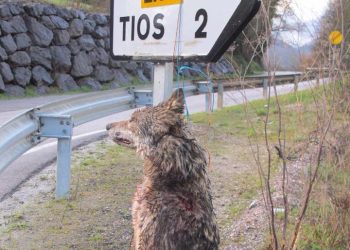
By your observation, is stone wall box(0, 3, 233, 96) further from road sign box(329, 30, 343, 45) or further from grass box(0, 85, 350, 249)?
road sign box(329, 30, 343, 45)

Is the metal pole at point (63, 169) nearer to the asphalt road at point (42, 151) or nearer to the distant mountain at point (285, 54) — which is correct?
the asphalt road at point (42, 151)

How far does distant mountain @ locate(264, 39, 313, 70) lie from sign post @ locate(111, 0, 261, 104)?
50 centimetres

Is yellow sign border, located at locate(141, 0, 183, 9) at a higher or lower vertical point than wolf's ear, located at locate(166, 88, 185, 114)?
higher

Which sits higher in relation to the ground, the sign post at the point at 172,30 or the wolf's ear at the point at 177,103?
the sign post at the point at 172,30

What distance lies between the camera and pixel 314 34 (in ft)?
14.4

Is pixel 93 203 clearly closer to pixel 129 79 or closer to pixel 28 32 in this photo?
pixel 28 32

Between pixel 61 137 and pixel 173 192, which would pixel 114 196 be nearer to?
pixel 61 137

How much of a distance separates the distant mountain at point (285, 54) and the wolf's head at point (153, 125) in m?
0.79

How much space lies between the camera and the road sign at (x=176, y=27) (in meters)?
3.25

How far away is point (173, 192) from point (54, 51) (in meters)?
17.0

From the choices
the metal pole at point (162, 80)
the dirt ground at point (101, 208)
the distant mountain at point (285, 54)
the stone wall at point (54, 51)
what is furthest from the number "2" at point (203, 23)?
the stone wall at point (54, 51)

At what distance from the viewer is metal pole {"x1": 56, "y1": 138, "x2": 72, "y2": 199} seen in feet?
18.5

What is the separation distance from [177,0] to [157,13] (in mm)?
202

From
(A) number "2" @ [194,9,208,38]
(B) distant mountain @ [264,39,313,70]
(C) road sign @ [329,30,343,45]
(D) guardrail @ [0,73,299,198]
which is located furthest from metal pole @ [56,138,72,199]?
(C) road sign @ [329,30,343,45]
